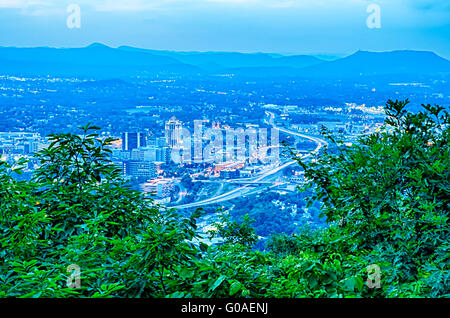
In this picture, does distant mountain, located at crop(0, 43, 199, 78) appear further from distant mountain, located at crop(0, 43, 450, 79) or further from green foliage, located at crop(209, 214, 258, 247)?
green foliage, located at crop(209, 214, 258, 247)

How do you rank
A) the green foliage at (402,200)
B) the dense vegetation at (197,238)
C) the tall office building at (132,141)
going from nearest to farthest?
the dense vegetation at (197,238) < the green foliage at (402,200) < the tall office building at (132,141)

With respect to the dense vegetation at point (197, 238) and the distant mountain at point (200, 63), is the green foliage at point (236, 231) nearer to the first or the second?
the dense vegetation at point (197, 238)

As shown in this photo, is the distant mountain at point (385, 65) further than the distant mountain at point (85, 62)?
Yes

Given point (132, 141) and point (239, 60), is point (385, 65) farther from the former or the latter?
point (132, 141)

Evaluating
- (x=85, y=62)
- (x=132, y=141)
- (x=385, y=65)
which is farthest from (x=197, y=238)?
(x=385, y=65)

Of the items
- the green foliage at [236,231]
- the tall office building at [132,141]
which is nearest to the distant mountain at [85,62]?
the tall office building at [132,141]

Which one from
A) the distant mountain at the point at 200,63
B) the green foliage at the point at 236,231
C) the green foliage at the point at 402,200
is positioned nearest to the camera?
the green foliage at the point at 402,200

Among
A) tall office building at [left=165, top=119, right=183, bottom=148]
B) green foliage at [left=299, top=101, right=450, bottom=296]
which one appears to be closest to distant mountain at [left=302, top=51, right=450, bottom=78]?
tall office building at [left=165, top=119, right=183, bottom=148]
